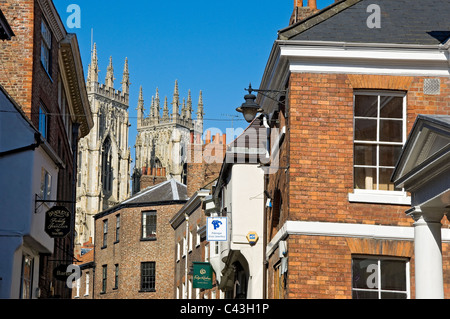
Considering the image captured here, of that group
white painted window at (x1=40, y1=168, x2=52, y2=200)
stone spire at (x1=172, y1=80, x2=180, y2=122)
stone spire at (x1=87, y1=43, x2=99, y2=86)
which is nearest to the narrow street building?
white painted window at (x1=40, y1=168, x2=52, y2=200)

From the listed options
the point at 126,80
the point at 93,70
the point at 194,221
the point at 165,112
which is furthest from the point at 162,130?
the point at 194,221

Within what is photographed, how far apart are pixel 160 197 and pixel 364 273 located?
45.0m

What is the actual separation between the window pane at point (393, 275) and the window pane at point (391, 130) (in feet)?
8.29

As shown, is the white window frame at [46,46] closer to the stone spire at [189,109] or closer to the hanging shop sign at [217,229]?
the hanging shop sign at [217,229]

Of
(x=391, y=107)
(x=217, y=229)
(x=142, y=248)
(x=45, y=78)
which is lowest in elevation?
(x=217, y=229)

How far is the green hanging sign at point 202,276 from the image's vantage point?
3916 centimetres

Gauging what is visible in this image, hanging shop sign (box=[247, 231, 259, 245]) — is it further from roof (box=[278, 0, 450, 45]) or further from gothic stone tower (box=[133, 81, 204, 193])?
gothic stone tower (box=[133, 81, 204, 193])

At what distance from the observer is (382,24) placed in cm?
2034

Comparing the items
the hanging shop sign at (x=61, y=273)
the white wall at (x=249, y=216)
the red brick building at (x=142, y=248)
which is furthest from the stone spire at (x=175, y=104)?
the hanging shop sign at (x=61, y=273)

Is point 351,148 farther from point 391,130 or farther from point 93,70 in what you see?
point 93,70
